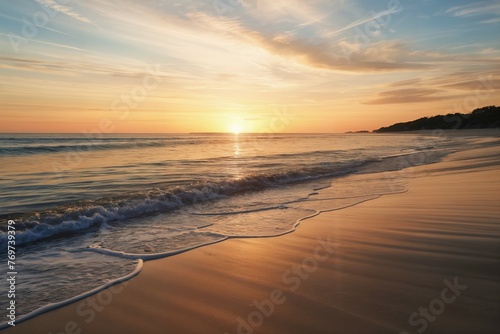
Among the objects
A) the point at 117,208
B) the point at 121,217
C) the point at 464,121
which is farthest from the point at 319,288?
the point at 464,121

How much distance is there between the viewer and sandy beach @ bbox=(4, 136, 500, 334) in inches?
112

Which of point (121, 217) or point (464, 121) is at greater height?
point (464, 121)

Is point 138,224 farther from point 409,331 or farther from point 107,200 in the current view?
point 409,331

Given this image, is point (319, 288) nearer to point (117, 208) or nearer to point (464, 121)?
point (117, 208)

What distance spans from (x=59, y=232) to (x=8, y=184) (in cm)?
713

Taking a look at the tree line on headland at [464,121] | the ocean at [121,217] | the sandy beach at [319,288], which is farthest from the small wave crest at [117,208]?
the tree line on headland at [464,121]

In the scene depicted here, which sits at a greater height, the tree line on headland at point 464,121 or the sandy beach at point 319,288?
the tree line on headland at point 464,121

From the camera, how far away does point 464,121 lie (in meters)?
88.4

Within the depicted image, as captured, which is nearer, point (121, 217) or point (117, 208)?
point (121, 217)

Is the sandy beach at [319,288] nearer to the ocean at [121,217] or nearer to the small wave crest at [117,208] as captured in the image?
the ocean at [121,217]

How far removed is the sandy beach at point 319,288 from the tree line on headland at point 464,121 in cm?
8906

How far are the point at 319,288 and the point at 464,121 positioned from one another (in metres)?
103

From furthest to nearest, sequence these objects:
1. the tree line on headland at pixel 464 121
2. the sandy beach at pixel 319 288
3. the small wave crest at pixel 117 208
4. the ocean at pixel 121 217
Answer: the tree line on headland at pixel 464 121, the small wave crest at pixel 117 208, the ocean at pixel 121 217, the sandy beach at pixel 319 288

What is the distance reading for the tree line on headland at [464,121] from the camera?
79.4m
